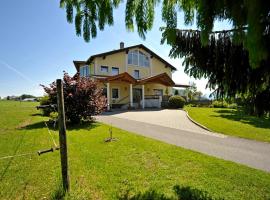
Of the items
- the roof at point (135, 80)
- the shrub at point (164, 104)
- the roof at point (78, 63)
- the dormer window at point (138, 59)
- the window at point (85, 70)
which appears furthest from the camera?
the roof at point (78, 63)

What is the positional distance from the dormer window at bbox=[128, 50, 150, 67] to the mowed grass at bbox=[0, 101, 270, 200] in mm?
26796

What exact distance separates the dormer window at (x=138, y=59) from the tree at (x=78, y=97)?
759 inches

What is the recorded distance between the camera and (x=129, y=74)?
30312 millimetres

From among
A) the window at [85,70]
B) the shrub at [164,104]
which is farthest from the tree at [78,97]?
the window at [85,70]

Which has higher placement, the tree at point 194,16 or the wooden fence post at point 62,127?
the tree at point 194,16

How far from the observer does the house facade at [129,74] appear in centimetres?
2997

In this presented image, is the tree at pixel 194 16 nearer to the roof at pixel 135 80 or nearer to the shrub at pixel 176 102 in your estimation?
the roof at pixel 135 80

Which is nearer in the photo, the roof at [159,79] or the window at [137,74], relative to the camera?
the roof at [159,79]

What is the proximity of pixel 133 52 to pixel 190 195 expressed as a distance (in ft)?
103

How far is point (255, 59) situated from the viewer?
5.65 ft

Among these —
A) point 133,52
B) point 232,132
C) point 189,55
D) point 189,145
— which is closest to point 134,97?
point 133,52

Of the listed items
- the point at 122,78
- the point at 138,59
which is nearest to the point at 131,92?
the point at 122,78

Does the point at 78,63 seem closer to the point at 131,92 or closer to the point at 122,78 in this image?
the point at 122,78

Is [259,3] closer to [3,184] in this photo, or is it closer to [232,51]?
[232,51]
